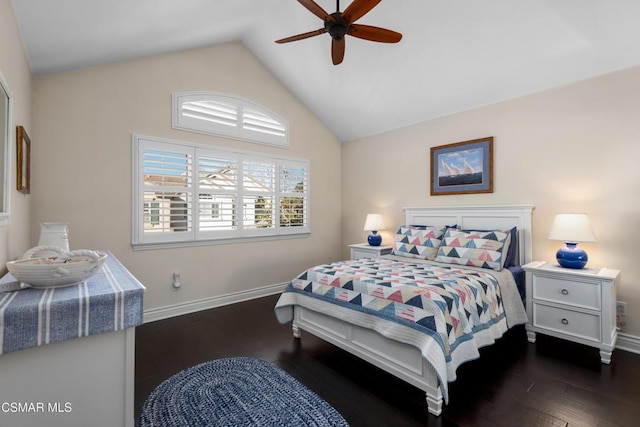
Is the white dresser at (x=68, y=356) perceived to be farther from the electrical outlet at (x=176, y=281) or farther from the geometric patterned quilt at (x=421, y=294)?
the electrical outlet at (x=176, y=281)

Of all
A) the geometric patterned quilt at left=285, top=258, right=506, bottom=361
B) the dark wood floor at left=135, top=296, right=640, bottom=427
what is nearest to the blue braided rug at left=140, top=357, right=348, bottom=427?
the dark wood floor at left=135, top=296, right=640, bottom=427

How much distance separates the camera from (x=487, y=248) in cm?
302

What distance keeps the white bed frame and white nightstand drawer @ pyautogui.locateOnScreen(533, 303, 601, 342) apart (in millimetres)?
665

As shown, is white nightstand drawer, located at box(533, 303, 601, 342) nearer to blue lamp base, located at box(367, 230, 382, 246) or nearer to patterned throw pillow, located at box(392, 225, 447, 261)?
patterned throw pillow, located at box(392, 225, 447, 261)

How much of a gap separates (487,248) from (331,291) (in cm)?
167

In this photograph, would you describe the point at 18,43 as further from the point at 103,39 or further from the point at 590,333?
the point at 590,333

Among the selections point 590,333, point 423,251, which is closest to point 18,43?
point 423,251

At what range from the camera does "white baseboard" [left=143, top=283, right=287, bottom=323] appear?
3.35 meters

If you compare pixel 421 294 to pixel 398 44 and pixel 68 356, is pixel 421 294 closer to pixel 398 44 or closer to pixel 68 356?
pixel 68 356

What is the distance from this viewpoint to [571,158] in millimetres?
2984

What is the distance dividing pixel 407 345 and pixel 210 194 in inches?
111

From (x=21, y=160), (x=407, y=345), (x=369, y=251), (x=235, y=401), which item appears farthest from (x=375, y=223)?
(x=21, y=160)

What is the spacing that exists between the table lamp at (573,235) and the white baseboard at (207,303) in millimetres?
3303

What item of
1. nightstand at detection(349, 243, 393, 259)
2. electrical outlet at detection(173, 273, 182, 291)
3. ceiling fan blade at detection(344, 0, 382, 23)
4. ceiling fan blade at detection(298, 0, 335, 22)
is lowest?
electrical outlet at detection(173, 273, 182, 291)
